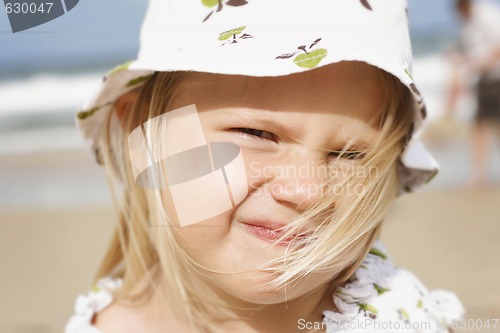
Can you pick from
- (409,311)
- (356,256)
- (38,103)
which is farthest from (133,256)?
(38,103)

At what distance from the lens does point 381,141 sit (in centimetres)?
149

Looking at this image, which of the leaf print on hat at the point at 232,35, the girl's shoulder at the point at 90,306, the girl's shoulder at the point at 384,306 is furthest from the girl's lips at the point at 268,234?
the girl's shoulder at the point at 90,306

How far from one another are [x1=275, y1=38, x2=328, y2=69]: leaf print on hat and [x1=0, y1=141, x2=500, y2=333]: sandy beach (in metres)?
1.72

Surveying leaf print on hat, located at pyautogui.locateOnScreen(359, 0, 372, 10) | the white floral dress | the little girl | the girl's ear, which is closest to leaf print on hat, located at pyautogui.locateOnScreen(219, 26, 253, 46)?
the little girl

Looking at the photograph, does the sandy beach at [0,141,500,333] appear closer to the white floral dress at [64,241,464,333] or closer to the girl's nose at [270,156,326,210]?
the white floral dress at [64,241,464,333]

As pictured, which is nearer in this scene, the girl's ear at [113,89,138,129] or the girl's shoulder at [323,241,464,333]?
the girl's shoulder at [323,241,464,333]

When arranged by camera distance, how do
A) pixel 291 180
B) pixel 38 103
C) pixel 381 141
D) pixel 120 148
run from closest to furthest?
pixel 291 180
pixel 381 141
pixel 120 148
pixel 38 103

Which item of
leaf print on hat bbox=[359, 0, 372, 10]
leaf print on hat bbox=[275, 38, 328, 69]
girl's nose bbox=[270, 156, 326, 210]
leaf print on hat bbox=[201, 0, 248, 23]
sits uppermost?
leaf print on hat bbox=[201, 0, 248, 23]

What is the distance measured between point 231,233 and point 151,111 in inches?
15.6

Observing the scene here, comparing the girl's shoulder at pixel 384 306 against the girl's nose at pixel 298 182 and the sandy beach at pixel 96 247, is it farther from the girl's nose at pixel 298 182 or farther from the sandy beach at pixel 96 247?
the sandy beach at pixel 96 247

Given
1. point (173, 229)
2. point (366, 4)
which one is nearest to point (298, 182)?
point (173, 229)

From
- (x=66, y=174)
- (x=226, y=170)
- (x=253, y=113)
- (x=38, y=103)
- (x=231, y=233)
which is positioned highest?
(x=253, y=113)

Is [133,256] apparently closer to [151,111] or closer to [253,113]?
[151,111]

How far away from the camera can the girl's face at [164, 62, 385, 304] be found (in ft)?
4.44
